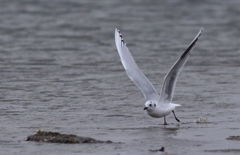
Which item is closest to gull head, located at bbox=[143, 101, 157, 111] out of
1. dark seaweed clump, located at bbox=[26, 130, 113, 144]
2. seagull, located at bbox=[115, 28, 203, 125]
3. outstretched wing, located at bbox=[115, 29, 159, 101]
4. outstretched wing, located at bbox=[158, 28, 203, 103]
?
seagull, located at bbox=[115, 28, 203, 125]

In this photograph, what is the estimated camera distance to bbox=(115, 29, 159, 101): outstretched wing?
29.7 feet

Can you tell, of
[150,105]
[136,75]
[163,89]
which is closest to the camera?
[150,105]

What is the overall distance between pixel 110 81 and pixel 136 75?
3.32 m

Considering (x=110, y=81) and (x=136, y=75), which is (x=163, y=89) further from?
(x=110, y=81)

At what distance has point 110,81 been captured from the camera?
12.7m

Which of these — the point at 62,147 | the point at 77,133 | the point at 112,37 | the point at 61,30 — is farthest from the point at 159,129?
the point at 61,30

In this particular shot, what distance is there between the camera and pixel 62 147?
23.0ft

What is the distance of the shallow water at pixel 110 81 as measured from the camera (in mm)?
7637

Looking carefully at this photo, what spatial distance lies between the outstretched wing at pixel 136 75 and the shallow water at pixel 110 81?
0.46m

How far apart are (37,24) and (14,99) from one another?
47.3 feet

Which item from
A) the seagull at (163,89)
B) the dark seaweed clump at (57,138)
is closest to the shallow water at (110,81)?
the dark seaweed clump at (57,138)

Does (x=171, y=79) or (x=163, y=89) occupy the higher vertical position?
(x=171, y=79)

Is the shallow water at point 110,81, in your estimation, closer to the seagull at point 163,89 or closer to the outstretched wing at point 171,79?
the seagull at point 163,89

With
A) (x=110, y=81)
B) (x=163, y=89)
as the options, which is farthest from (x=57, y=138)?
(x=110, y=81)
